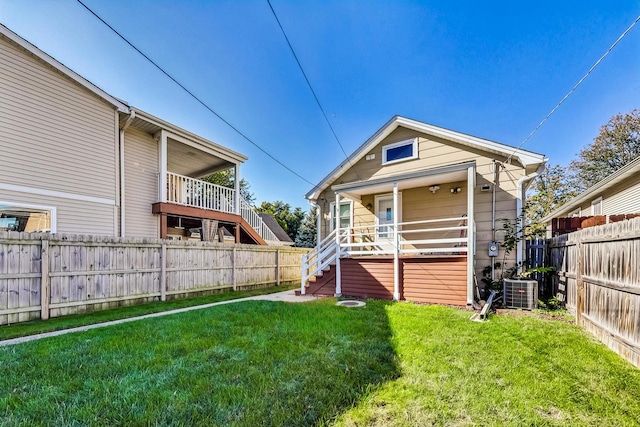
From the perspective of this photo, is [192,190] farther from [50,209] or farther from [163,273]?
[163,273]

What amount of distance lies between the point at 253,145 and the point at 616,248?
39.4ft

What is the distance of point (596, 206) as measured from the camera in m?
12.7

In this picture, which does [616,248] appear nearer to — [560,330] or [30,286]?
[560,330]

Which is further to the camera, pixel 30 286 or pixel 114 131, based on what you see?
pixel 114 131

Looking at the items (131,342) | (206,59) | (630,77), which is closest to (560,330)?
(630,77)

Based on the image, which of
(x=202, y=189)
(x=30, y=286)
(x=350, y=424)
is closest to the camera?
(x=350, y=424)

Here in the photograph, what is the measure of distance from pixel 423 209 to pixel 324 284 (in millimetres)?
3864

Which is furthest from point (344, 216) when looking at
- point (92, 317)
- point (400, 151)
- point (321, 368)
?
point (321, 368)

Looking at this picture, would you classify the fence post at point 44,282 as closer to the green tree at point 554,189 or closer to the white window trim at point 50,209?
the white window trim at point 50,209

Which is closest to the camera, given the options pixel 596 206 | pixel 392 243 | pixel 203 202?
pixel 392 243

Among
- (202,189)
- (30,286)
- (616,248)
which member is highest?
(202,189)

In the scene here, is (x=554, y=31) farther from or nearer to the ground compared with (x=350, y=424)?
farther from the ground

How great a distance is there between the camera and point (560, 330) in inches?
179

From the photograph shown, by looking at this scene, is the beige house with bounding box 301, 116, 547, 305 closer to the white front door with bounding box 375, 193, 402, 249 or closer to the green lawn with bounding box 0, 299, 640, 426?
the white front door with bounding box 375, 193, 402, 249
